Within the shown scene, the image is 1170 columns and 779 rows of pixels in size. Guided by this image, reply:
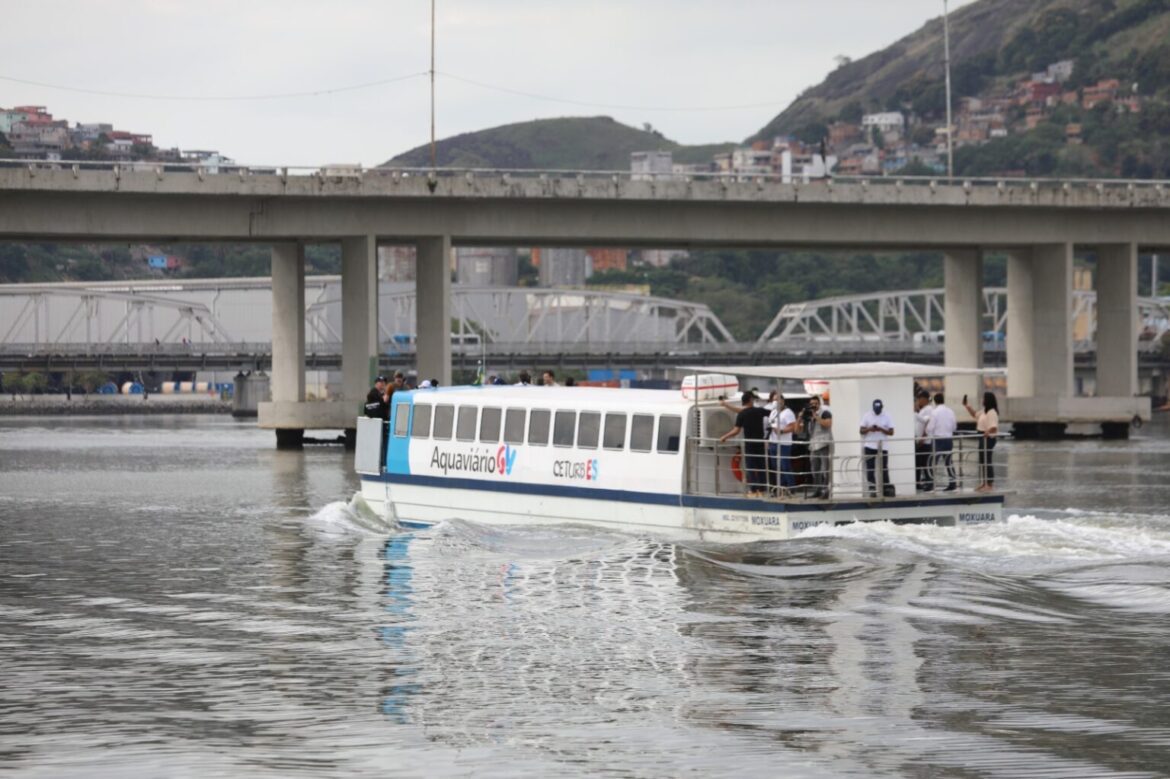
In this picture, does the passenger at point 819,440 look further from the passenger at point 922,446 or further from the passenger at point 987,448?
the passenger at point 987,448

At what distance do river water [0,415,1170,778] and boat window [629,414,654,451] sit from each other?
5.62 feet

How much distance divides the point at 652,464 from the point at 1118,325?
57.8 metres

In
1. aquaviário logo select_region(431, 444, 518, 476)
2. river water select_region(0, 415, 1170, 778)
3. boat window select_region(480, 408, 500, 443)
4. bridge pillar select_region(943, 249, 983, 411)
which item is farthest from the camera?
bridge pillar select_region(943, 249, 983, 411)

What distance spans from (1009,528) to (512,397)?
10.0 meters

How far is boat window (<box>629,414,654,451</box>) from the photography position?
33156 mm

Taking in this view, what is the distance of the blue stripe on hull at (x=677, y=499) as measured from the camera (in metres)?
30.9

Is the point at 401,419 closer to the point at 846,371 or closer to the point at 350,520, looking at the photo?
the point at 350,520

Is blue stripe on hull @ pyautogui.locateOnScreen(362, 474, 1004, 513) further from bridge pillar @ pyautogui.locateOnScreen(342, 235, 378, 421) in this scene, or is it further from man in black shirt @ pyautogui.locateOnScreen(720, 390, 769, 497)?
bridge pillar @ pyautogui.locateOnScreen(342, 235, 378, 421)

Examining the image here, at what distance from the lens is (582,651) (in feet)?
70.2

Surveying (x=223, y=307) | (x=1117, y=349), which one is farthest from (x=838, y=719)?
(x=223, y=307)

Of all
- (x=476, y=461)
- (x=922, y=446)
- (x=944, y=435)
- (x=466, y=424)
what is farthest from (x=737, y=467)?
(x=466, y=424)

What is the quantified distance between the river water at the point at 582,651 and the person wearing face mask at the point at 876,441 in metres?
1.36

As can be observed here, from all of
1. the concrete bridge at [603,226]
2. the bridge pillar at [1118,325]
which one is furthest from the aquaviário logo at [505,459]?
the bridge pillar at [1118,325]

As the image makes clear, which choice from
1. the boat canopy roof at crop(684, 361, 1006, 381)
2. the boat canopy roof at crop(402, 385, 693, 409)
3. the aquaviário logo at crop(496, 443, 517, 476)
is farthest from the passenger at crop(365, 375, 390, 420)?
the boat canopy roof at crop(684, 361, 1006, 381)
